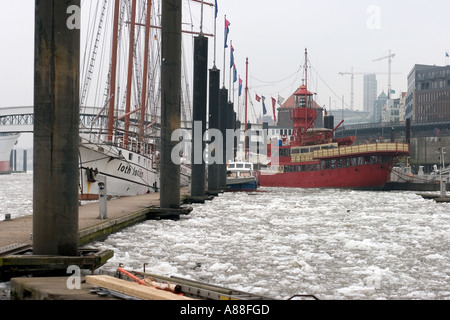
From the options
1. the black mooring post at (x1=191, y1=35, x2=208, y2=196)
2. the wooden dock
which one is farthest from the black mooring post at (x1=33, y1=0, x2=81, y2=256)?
the black mooring post at (x1=191, y1=35, x2=208, y2=196)

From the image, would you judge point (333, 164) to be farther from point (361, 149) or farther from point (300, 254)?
point (300, 254)

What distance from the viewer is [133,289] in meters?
8.38

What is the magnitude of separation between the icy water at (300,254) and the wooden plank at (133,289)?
3.25 m

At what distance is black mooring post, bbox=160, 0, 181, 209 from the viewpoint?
24359mm

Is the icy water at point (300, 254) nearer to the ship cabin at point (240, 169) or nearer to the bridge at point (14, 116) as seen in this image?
the ship cabin at point (240, 169)

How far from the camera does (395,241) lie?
64.7 ft

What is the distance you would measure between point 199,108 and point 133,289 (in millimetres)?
28504

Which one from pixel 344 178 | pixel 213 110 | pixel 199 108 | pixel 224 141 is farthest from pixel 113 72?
pixel 344 178

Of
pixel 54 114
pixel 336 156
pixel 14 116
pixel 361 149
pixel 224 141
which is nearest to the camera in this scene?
pixel 54 114

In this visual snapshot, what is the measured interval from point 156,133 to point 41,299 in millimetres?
46892

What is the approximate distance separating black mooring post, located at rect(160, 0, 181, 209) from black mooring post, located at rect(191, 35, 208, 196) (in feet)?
36.3

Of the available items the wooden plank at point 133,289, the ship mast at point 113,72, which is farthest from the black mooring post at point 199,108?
the wooden plank at point 133,289
